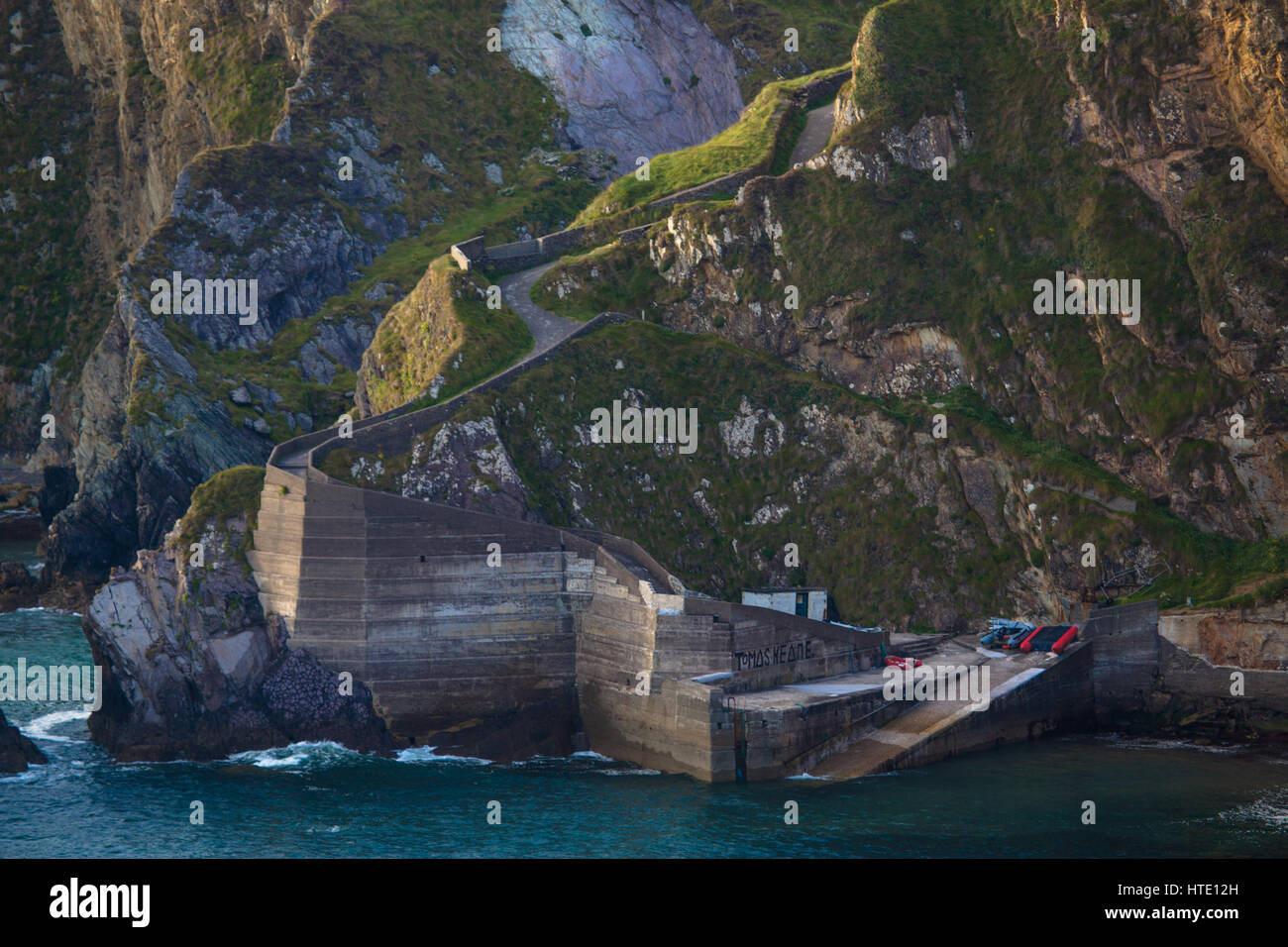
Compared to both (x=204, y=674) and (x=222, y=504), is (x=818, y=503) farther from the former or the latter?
(x=204, y=674)

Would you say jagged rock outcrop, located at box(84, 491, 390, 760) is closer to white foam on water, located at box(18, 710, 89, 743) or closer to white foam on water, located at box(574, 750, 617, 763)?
white foam on water, located at box(18, 710, 89, 743)

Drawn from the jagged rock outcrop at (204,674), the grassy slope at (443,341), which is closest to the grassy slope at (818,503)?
the grassy slope at (443,341)

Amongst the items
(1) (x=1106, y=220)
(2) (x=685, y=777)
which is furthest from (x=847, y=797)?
(1) (x=1106, y=220)

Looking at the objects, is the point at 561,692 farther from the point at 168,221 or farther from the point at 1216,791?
the point at 168,221

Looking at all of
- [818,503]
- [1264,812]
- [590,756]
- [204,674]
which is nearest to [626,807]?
[590,756]

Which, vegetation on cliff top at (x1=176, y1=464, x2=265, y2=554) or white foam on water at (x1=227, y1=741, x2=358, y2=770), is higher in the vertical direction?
vegetation on cliff top at (x1=176, y1=464, x2=265, y2=554)

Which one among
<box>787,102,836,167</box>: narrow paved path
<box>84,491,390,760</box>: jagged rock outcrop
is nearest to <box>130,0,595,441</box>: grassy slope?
<box>787,102,836,167</box>: narrow paved path

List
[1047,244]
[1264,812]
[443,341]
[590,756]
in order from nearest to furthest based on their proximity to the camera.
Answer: [1264,812]
[590,756]
[1047,244]
[443,341]
